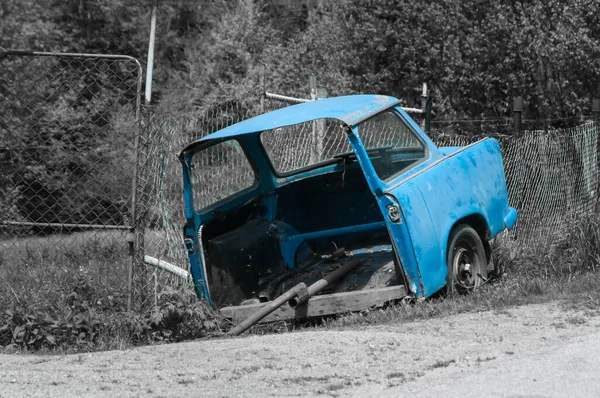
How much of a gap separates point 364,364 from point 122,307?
99.1 inches

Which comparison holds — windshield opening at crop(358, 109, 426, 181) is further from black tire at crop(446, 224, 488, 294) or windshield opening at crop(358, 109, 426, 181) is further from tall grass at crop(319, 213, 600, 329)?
tall grass at crop(319, 213, 600, 329)

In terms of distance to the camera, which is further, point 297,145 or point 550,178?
point 550,178

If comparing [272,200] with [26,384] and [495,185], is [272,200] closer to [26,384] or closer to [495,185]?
[495,185]

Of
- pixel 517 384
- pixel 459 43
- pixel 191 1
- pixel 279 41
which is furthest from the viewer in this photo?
pixel 191 1

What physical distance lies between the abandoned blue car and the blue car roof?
A: 0.05 ft

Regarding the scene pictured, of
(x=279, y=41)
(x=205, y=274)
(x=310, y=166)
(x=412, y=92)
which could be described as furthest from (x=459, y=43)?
(x=205, y=274)

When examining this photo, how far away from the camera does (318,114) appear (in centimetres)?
750

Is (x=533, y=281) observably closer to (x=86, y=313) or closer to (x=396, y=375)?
(x=396, y=375)

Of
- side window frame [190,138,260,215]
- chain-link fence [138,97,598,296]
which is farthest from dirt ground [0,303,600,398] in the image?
chain-link fence [138,97,598,296]

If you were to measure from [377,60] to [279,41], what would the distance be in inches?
279

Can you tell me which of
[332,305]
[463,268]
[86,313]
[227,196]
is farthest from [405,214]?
[86,313]

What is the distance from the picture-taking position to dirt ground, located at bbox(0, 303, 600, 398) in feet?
17.1

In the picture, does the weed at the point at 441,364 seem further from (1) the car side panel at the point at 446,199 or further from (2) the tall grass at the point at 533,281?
(1) the car side panel at the point at 446,199

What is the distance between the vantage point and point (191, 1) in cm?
2928
